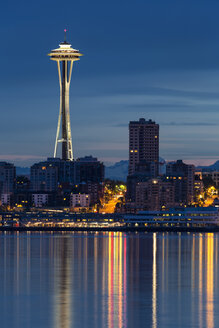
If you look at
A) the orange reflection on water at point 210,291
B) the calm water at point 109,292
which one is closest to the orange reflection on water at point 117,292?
the calm water at point 109,292

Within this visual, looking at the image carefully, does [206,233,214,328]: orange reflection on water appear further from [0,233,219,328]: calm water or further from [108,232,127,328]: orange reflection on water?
[108,232,127,328]: orange reflection on water

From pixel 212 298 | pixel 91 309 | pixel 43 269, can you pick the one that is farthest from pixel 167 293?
pixel 43 269

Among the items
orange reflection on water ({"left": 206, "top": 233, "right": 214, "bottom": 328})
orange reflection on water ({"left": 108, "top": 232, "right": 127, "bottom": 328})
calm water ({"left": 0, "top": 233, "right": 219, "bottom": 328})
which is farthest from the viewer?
calm water ({"left": 0, "top": 233, "right": 219, "bottom": 328})

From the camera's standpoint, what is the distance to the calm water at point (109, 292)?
162ft

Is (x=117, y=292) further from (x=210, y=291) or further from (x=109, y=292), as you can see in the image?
(x=210, y=291)

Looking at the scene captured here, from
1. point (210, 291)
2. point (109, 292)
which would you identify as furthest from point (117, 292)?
point (210, 291)

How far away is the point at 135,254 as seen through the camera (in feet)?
344

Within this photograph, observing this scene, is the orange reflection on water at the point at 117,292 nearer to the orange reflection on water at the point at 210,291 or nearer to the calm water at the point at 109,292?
the calm water at the point at 109,292

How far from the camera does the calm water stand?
49.5 meters

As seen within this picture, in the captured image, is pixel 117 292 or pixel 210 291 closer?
pixel 117 292

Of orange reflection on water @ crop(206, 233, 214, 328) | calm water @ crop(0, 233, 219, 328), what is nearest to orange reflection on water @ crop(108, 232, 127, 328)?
calm water @ crop(0, 233, 219, 328)

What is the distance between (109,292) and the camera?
200 ft

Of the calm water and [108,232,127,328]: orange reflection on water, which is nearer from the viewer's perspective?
[108,232,127,328]: orange reflection on water

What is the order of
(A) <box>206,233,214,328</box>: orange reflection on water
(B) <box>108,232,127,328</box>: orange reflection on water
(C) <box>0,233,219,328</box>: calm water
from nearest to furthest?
1. (B) <box>108,232,127,328</box>: orange reflection on water
2. (A) <box>206,233,214,328</box>: orange reflection on water
3. (C) <box>0,233,219,328</box>: calm water
